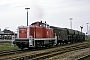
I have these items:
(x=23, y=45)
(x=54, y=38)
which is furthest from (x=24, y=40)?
(x=54, y=38)

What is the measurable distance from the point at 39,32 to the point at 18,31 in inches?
98.7

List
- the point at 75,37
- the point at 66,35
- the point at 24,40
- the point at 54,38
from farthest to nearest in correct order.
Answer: the point at 75,37 < the point at 66,35 < the point at 54,38 < the point at 24,40

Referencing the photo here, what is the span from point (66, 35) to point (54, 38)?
10.2m

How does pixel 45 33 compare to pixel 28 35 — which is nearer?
pixel 28 35

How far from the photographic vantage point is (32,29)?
2334cm

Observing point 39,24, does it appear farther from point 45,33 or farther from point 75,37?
point 75,37

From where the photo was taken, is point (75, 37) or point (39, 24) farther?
point (75, 37)

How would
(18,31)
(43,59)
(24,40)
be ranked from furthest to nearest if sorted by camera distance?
(18,31), (24,40), (43,59)

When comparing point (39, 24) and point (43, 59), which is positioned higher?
point (39, 24)

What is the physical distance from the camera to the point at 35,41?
73.7 feet

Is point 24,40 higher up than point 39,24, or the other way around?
point 39,24

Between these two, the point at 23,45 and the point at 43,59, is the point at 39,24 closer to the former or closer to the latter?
the point at 23,45

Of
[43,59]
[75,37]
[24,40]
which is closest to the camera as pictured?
[43,59]

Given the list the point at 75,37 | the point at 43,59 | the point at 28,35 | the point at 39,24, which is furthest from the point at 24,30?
the point at 75,37
